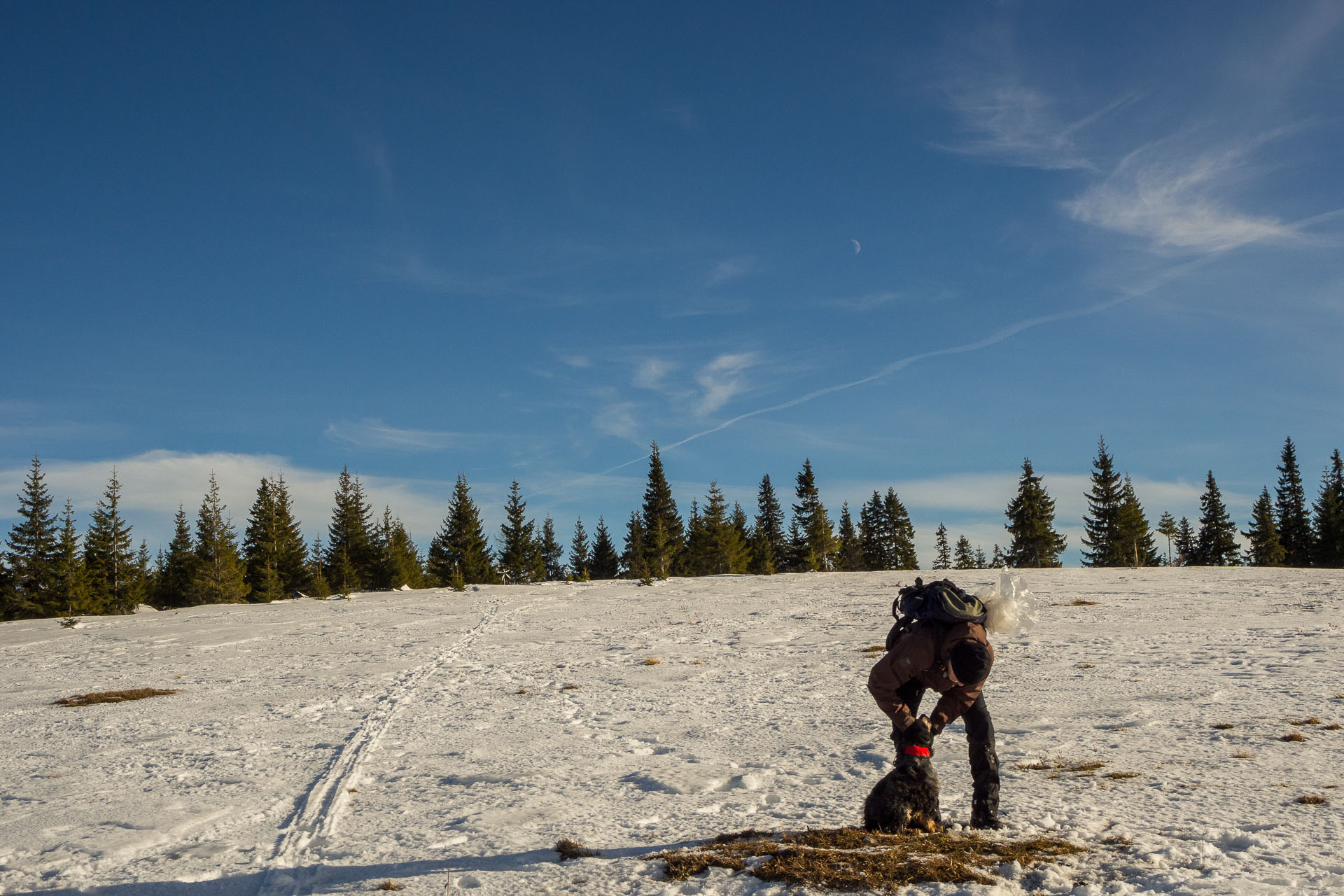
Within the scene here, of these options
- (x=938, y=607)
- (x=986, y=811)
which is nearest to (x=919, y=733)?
(x=986, y=811)

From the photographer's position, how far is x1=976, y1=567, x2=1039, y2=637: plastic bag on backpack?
559 cm

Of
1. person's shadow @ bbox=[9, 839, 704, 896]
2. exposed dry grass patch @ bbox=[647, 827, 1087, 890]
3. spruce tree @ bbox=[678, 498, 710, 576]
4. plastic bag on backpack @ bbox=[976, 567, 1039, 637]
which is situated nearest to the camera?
exposed dry grass patch @ bbox=[647, 827, 1087, 890]

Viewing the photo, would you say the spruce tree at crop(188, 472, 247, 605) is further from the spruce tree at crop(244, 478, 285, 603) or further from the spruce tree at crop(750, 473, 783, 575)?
the spruce tree at crop(750, 473, 783, 575)

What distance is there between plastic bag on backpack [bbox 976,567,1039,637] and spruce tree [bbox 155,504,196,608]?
6205 centimetres

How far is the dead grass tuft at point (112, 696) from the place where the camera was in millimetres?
12633

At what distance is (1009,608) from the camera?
5.59 meters

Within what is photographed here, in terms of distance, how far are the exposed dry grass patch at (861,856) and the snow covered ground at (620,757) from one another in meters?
0.14

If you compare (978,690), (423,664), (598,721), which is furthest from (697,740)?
(423,664)

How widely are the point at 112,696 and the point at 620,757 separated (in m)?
9.86

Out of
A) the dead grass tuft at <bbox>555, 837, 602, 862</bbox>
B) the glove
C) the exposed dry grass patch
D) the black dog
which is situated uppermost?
the glove

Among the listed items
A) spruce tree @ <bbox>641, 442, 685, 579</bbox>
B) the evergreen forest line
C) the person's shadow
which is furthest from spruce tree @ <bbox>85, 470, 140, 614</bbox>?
the person's shadow

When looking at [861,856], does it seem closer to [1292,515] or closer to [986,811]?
[986,811]

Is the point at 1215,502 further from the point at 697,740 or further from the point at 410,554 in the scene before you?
the point at 697,740

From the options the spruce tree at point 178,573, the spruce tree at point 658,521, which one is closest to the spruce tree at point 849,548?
the spruce tree at point 658,521
